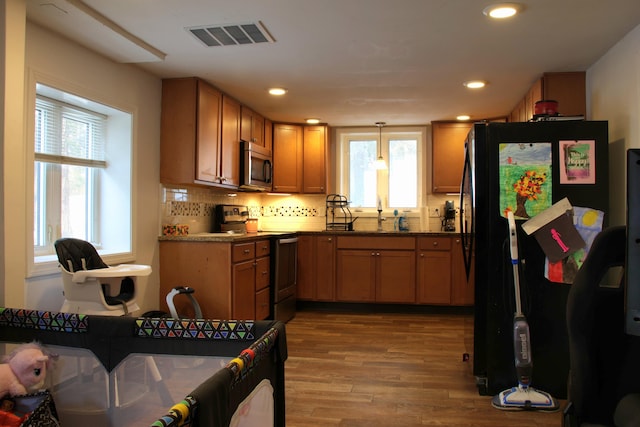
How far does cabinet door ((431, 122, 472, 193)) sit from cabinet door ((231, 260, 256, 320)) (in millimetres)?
2530

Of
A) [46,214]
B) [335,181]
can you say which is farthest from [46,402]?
[335,181]

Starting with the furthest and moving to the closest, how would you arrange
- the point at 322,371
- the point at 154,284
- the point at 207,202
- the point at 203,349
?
the point at 207,202 < the point at 154,284 < the point at 322,371 < the point at 203,349

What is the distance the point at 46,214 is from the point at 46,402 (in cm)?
154

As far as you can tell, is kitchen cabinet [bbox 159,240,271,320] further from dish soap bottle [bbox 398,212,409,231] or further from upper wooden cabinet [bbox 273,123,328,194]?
dish soap bottle [bbox 398,212,409,231]

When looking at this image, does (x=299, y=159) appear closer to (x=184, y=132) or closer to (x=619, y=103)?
(x=184, y=132)

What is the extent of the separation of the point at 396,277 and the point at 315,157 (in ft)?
5.58

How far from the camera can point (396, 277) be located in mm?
5055

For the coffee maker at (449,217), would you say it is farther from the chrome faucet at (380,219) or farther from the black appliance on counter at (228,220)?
the black appliance on counter at (228,220)

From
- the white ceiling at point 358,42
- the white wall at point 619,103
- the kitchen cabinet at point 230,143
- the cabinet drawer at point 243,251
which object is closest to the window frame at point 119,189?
the white ceiling at point 358,42

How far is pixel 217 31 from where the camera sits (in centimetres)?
283

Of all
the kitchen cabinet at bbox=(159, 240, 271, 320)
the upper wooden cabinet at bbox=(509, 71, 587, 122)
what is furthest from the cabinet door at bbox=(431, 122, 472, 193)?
the kitchen cabinet at bbox=(159, 240, 271, 320)

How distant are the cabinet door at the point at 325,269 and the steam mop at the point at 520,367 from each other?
8.87 ft

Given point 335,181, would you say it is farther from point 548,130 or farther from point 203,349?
point 203,349

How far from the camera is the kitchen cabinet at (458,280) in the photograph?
16.1 ft
